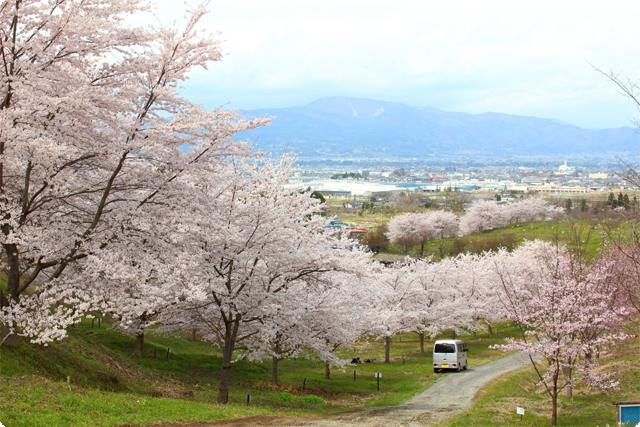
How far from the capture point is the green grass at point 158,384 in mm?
8727

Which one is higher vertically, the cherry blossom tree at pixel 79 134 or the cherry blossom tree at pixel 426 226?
the cherry blossom tree at pixel 79 134

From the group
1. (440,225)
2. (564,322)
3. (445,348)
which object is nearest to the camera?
(564,322)

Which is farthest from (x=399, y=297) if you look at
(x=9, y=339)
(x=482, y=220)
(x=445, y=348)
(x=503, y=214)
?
(x=503, y=214)

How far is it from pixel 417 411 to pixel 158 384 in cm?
882

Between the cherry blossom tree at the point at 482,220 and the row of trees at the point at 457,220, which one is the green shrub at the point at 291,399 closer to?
the row of trees at the point at 457,220

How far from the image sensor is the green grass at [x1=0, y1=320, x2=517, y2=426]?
8727 mm

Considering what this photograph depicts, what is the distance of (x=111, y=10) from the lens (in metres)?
11.4

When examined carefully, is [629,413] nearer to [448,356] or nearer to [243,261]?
[243,261]

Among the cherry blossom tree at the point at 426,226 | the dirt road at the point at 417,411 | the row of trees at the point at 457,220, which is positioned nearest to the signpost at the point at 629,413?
the dirt road at the point at 417,411

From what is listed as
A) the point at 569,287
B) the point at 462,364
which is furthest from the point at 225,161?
the point at 462,364

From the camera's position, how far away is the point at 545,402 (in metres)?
18.0

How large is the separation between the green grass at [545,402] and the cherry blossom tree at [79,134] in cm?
1059

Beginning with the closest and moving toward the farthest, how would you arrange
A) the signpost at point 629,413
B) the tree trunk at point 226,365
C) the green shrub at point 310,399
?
1. the signpost at point 629,413
2. the tree trunk at point 226,365
3. the green shrub at point 310,399

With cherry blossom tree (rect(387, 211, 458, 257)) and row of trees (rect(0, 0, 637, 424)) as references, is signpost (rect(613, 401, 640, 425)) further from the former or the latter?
cherry blossom tree (rect(387, 211, 458, 257))
